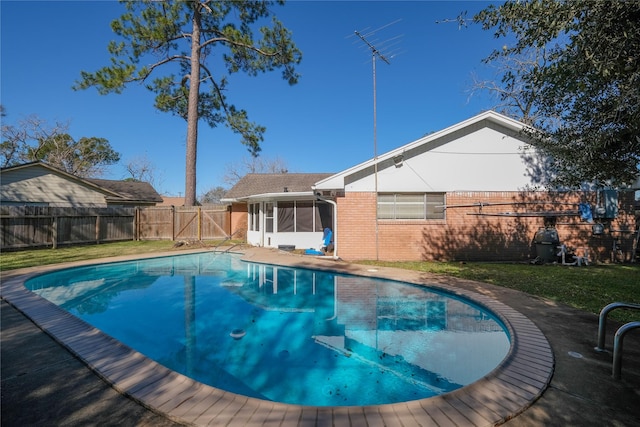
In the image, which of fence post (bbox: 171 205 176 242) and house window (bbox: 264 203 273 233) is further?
fence post (bbox: 171 205 176 242)

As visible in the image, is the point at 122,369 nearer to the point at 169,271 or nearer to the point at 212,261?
the point at 169,271

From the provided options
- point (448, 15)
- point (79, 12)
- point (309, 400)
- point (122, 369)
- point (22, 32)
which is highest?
point (79, 12)

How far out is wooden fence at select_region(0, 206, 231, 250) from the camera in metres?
13.9

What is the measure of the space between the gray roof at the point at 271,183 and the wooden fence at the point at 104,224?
6.03 ft

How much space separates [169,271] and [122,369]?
26.6 feet

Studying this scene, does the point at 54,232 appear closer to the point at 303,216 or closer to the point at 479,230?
the point at 303,216

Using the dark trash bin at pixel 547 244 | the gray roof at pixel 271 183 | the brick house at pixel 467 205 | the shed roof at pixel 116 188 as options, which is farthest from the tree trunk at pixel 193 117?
the dark trash bin at pixel 547 244

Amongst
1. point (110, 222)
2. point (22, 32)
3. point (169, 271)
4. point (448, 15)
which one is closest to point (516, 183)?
point (448, 15)

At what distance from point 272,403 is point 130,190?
28078mm

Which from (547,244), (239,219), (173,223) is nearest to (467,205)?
(547,244)

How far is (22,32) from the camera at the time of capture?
11312mm

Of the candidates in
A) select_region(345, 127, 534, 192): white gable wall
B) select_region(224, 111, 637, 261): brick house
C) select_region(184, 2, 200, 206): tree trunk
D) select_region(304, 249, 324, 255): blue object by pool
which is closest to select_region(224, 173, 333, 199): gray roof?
select_region(184, 2, 200, 206): tree trunk

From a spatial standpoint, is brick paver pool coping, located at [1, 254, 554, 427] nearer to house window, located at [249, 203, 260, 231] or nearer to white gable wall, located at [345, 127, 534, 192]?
white gable wall, located at [345, 127, 534, 192]

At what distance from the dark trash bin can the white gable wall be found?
1904 mm
